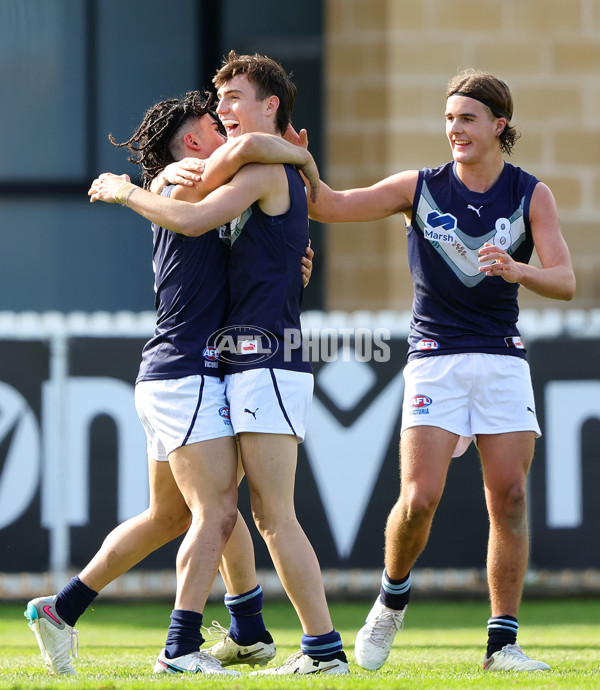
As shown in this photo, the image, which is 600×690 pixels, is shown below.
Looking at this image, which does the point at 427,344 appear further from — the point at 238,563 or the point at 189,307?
the point at 238,563

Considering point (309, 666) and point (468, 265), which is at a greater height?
point (468, 265)

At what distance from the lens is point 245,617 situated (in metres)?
4.41

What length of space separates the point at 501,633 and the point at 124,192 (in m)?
2.13

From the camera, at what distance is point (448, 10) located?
8.63 metres

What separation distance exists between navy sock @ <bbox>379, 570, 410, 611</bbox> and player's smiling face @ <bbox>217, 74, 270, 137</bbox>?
182 cm

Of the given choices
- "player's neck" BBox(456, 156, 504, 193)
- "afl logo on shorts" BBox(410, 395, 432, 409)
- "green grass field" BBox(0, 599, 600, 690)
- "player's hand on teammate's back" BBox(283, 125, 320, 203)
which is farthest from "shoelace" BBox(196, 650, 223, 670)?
"player's neck" BBox(456, 156, 504, 193)

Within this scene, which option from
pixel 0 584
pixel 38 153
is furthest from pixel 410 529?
pixel 38 153

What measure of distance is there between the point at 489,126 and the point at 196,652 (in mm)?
2258

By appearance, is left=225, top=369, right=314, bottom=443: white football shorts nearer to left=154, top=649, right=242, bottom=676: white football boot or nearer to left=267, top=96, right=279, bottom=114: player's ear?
left=154, top=649, right=242, bottom=676: white football boot

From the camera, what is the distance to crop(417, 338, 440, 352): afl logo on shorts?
15.0 ft

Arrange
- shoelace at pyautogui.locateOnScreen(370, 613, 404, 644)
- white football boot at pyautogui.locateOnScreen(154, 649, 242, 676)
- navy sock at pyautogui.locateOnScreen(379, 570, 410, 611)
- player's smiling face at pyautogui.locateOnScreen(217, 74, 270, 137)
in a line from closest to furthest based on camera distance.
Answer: white football boot at pyautogui.locateOnScreen(154, 649, 242, 676)
player's smiling face at pyautogui.locateOnScreen(217, 74, 270, 137)
shoelace at pyautogui.locateOnScreen(370, 613, 404, 644)
navy sock at pyautogui.locateOnScreen(379, 570, 410, 611)

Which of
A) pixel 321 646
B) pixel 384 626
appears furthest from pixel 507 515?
pixel 321 646

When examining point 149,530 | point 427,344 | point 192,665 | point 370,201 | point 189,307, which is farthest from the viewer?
point 370,201

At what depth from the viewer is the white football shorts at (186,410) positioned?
4027mm
